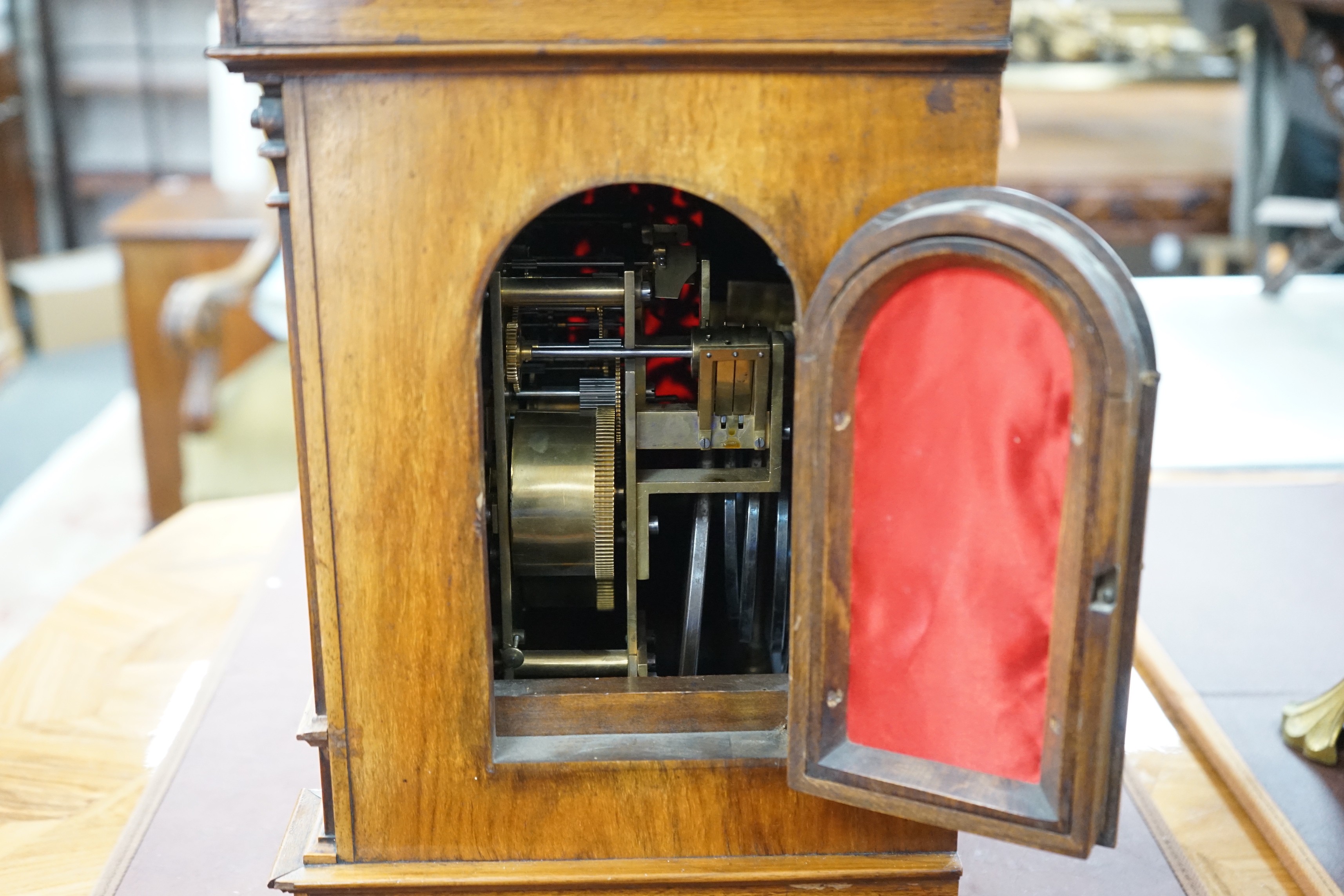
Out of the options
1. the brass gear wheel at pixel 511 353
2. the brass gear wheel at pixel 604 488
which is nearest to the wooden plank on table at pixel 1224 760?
the brass gear wheel at pixel 604 488

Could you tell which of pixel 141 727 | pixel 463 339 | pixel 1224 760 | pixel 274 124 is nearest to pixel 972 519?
pixel 463 339

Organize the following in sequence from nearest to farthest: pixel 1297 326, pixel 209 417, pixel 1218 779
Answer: pixel 1218 779 < pixel 209 417 < pixel 1297 326

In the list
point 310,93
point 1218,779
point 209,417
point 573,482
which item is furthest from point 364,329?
point 209,417

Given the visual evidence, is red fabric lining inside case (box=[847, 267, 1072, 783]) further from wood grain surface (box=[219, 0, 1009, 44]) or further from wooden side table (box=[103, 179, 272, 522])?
wooden side table (box=[103, 179, 272, 522])

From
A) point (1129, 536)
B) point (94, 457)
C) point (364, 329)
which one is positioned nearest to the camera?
point (1129, 536)

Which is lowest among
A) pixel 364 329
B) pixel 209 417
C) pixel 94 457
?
pixel 94 457

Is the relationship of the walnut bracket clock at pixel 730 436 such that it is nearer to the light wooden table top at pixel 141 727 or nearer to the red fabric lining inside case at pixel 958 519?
the red fabric lining inside case at pixel 958 519

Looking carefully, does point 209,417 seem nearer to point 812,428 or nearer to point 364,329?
point 364,329

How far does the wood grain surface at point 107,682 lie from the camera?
129cm

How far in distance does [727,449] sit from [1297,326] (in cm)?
219

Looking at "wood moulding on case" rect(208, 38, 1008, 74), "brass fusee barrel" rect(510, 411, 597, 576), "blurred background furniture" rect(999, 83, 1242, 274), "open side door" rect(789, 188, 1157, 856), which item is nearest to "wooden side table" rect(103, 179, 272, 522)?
"blurred background furniture" rect(999, 83, 1242, 274)

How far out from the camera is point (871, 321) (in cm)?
90

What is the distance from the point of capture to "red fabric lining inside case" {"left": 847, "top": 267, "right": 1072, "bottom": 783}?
0.88 meters

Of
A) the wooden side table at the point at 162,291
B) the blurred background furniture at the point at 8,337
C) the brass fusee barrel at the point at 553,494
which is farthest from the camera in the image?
the blurred background furniture at the point at 8,337
